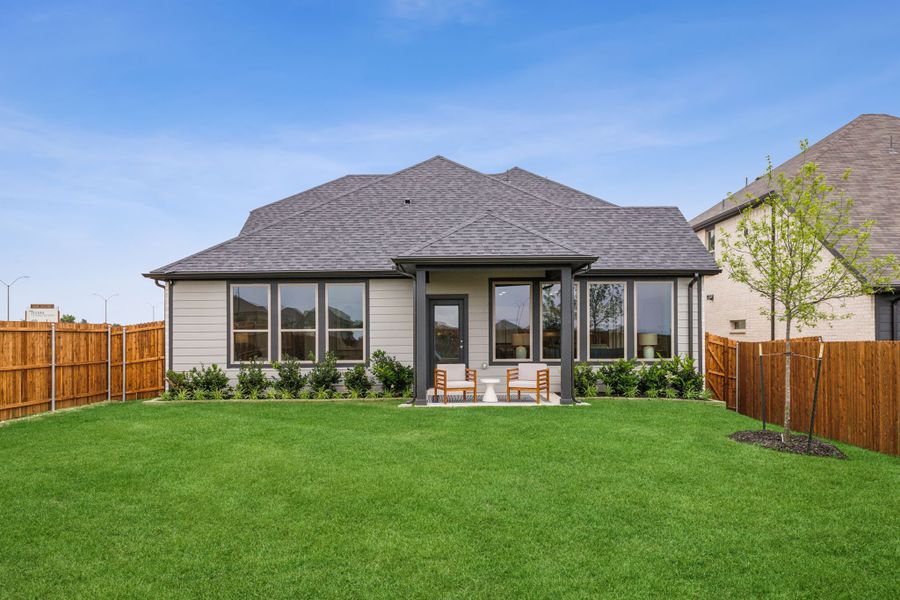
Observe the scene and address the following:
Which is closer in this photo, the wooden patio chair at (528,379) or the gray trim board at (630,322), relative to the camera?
the wooden patio chair at (528,379)

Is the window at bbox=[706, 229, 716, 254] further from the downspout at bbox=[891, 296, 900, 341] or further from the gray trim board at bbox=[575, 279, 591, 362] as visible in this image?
the gray trim board at bbox=[575, 279, 591, 362]

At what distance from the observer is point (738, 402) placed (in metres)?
12.8

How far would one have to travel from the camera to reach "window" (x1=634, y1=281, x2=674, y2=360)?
1526cm

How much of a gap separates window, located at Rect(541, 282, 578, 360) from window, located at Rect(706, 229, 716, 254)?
10.7 meters

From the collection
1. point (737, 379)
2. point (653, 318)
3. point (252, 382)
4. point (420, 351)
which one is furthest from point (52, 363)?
point (737, 379)

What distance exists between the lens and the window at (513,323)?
50.2ft

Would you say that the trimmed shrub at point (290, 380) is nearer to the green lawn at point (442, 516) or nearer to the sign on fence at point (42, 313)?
the green lawn at point (442, 516)

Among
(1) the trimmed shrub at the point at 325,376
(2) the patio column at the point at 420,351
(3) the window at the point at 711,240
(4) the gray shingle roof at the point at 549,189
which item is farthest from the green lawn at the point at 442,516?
(3) the window at the point at 711,240

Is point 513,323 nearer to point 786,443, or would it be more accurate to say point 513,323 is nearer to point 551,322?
point 551,322

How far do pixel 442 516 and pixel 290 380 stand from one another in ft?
32.1

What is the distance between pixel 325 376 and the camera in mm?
14578

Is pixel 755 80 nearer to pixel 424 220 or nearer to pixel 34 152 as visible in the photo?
pixel 424 220

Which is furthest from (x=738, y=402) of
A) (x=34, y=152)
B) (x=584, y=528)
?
(x=34, y=152)

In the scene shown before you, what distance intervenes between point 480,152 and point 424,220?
1208 centimetres
